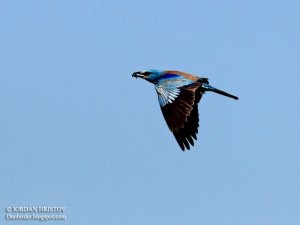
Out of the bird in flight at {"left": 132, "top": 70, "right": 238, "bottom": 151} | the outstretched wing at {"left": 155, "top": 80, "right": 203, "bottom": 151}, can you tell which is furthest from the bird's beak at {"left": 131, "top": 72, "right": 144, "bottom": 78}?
the outstretched wing at {"left": 155, "top": 80, "right": 203, "bottom": 151}

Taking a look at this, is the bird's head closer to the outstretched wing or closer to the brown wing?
the outstretched wing

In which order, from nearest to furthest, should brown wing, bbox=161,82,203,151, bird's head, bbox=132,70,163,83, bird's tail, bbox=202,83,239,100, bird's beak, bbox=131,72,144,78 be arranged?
brown wing, bbox=161,82,203,151 → bird's tail, bbox=202,83,239,100 → bird's head, bbox=132,70,163,83 → bird's beak, bbox=131,72,144,78

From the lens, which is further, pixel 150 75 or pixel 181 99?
pixel 150 75

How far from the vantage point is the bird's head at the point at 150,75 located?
3138 centimetres

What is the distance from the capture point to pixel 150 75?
3181 centimetres

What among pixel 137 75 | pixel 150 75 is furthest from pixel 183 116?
pixel 137 75

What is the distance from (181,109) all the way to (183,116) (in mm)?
213

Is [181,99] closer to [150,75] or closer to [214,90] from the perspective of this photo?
[214,90]

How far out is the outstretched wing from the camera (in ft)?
92.1

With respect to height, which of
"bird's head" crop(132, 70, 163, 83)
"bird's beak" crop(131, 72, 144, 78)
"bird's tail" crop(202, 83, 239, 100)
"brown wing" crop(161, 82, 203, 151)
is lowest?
"brown wing" crop(161, 82, 203, 151)

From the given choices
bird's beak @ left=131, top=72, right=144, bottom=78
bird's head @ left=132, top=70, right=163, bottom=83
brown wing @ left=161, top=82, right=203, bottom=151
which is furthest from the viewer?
bird's beak @ left=131, top=72, right=144, bottom=78

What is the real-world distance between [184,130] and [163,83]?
2.23 m

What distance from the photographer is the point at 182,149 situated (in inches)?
1123

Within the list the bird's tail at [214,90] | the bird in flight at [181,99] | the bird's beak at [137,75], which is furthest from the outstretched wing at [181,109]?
the bird's beak at [137,75]
